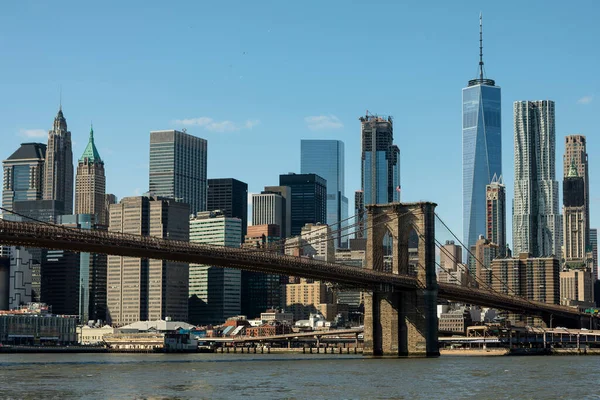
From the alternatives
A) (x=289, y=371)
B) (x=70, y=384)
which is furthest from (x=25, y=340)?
(x=70, y=384)

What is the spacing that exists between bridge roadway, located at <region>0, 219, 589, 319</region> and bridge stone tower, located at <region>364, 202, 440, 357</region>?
115cm

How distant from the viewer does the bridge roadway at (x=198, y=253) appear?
6825cm

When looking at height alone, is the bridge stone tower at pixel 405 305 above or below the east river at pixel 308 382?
above

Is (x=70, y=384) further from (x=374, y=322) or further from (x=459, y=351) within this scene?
(x=459, y=351)

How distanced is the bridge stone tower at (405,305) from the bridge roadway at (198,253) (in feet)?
3.78

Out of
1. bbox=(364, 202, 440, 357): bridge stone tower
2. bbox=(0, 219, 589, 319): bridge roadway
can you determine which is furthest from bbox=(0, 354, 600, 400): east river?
bbox=(364, 202, 440, 357): bridge stone tower

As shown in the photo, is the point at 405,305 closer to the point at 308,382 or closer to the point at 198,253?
the point at 198,253

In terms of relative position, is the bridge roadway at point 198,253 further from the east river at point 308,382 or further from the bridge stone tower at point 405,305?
the east river at point 308,382

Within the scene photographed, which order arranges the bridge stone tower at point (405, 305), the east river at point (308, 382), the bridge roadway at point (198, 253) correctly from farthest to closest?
the bridge stone tower at point (405, 305)
the bridge roadway at point (198, 253)
the east river at point (308, 382)

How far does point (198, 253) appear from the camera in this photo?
7750 centimetres

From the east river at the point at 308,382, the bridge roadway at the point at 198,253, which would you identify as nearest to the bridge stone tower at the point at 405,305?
the bridge roadway at the point at 198,253

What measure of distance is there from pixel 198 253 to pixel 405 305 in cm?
2336

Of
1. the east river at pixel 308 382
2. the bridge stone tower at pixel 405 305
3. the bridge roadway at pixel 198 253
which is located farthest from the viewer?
the bridge stone tower at pixel 405 305

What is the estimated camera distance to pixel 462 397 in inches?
1981
